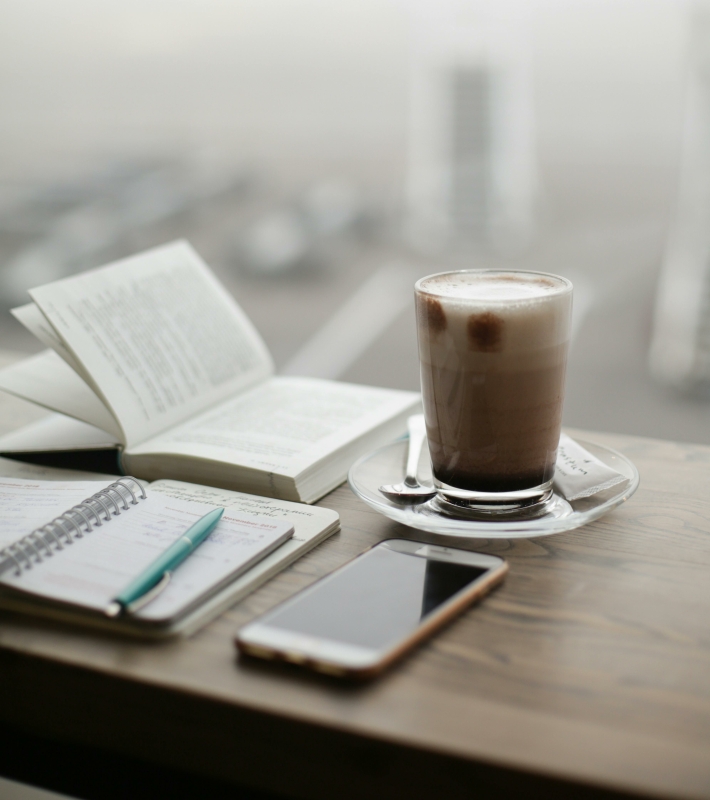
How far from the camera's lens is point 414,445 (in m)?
0.66

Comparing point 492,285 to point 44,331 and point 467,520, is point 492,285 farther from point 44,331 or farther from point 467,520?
point 44,331

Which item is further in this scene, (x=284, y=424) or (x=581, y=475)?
(x=284, y=424)

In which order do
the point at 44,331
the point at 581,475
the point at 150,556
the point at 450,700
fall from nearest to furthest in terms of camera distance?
the point at 450,700 < the point at 150,556 < the point at 581,475 < the point at 44,331

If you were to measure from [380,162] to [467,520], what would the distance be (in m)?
4.84

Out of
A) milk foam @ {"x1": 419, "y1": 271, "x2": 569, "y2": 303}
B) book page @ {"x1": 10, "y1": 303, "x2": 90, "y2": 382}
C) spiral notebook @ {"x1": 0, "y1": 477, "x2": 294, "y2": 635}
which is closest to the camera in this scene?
spiral notebook @ {"x1": 0, "y1": 477, "x2": 294, "y2": 635}

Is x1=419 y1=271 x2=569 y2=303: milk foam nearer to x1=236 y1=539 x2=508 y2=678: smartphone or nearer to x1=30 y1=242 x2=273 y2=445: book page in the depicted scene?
x1=236 y1=539 x2=508 y2=678: smartphone

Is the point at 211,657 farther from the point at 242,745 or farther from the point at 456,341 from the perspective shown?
the point at 456,341

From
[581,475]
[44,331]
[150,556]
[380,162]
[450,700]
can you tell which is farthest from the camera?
[380,162]

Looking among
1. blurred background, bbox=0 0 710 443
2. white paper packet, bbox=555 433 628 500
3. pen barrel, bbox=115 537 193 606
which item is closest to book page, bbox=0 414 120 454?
pen barrel, bbox=115 537 193 606

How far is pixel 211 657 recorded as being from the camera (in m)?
0.41

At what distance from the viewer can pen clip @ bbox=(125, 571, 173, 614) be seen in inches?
16.7

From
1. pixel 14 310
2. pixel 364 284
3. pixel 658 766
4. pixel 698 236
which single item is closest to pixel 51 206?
pixel 364 284

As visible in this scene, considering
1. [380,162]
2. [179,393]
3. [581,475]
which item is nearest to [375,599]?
[581,475]

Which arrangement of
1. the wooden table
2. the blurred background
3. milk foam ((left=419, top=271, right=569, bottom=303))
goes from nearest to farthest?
the wooden table → milk foam ((left=419, top=271, right=569, bottom=303)) → the blurred background
